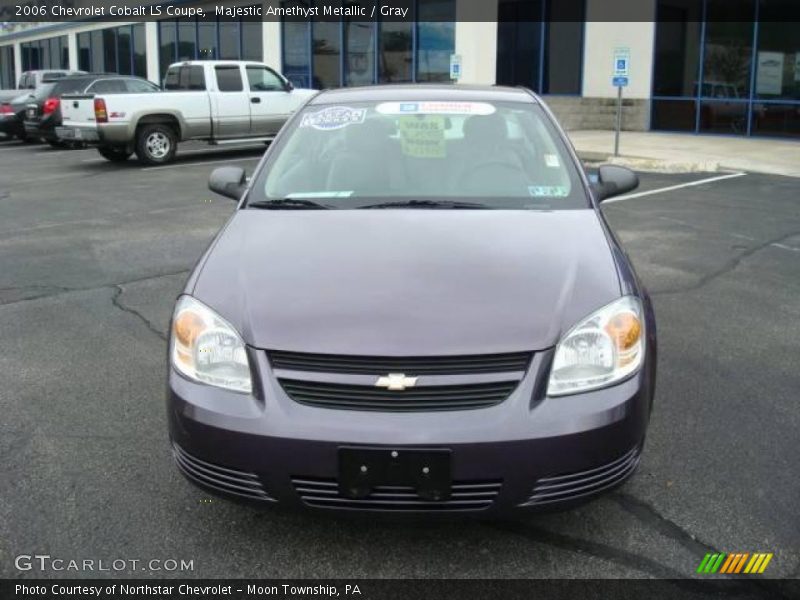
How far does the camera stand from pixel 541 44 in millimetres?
22266

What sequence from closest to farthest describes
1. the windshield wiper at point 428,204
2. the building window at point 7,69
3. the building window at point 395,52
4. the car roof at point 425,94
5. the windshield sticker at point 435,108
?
the windshield wiper at point 428,204, the windshield sticker at point 435,108, the car roof at point 425,94, the building window at point 395,52, the building window at point 7,69

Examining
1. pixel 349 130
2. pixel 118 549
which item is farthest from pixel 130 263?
pixel 118 549

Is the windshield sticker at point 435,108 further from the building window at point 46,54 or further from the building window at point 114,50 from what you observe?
the building window at point 46,54

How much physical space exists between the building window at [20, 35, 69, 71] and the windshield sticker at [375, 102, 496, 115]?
134 ft

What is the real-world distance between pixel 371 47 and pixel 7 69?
3530 centimetres

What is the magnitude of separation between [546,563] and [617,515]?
17.8 inches

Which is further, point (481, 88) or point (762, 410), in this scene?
point (481, 88)

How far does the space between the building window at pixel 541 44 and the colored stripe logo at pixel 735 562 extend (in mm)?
20562

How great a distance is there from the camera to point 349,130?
423 centimetres

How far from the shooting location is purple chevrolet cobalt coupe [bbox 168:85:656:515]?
255 cm

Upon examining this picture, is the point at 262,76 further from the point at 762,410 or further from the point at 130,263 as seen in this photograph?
the point at 762,410

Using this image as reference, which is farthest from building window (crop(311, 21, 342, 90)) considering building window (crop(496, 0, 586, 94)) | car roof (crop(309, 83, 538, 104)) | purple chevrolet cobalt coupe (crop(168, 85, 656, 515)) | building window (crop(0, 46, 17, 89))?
building window (crop(0, 46, 17, 89))

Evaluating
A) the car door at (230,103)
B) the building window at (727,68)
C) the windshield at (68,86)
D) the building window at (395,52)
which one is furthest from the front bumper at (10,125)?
the building window at (727,68)

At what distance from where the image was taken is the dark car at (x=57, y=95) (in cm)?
1852
